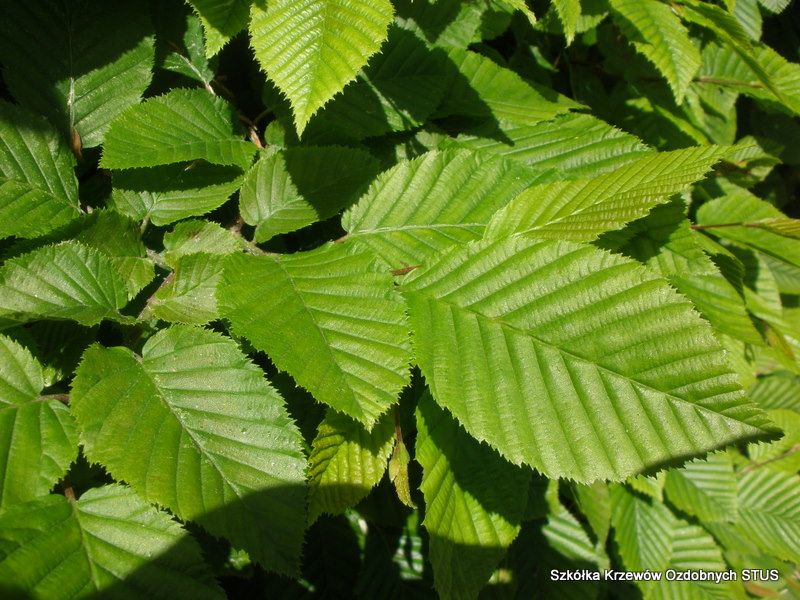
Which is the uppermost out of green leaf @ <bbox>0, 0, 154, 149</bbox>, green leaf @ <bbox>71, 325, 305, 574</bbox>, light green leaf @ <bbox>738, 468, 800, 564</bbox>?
green leaf @ <bbox>0, 0, 154, 149</bbox>

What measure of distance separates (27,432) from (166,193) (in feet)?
1.71

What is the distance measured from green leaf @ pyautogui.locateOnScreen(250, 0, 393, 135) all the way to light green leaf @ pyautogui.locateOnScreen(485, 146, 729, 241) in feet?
1.27

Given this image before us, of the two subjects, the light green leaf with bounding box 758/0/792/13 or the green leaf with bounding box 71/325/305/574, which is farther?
the light green leaf with bounding box 758/0/792/13

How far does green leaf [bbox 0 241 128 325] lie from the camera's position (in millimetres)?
881

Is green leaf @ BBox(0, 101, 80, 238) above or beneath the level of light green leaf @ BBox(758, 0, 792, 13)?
beneath

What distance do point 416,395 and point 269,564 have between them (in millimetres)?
472

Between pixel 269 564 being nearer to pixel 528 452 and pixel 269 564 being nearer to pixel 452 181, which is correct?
pixel 528 452

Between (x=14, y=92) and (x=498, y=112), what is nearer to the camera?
(x=14, y=92)

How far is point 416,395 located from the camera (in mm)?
1184

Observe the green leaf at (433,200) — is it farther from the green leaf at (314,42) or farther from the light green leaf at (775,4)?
the light green leaf at (775,4)

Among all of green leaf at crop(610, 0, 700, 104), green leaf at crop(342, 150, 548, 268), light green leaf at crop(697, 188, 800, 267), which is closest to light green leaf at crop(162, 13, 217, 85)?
green leaf at crop(342, 150, 548, 268)

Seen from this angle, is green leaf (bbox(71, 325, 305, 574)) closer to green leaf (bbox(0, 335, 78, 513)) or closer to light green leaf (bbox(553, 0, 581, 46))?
green leaf (bbox(0, 335, 78, 513))

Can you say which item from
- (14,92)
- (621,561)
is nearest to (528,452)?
(14,92)

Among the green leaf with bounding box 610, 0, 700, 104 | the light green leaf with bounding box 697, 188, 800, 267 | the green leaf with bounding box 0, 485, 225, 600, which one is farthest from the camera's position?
the light green leaf with bounding box 697, 188, 800, 267
